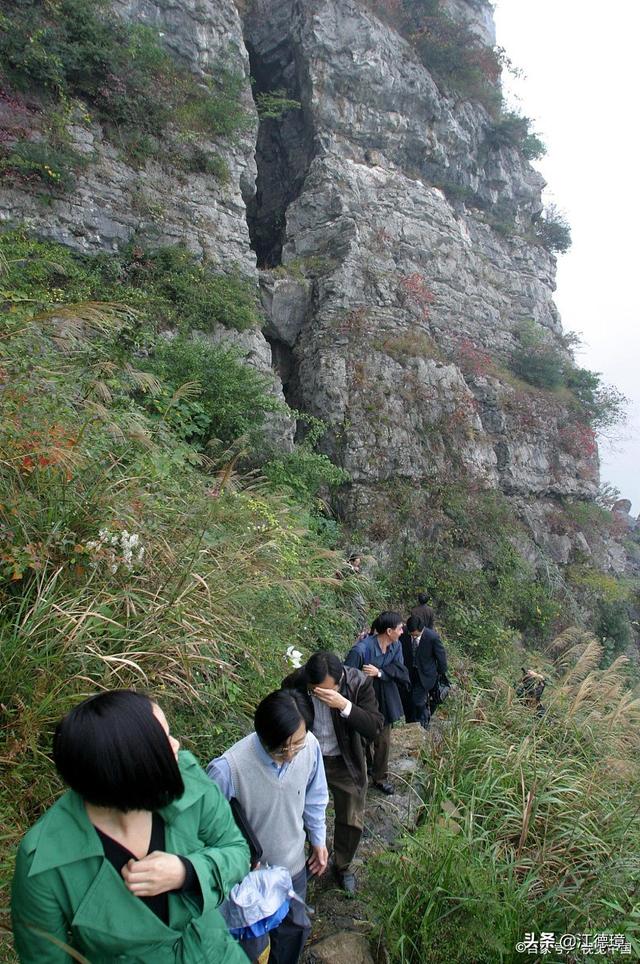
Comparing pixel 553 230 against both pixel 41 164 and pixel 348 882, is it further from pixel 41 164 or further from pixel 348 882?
pixel 348 882

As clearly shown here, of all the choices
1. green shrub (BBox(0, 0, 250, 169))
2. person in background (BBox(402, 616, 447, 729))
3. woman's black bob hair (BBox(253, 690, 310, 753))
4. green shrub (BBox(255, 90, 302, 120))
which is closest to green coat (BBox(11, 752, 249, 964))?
woman's black bob hair (BBox(253, 690, 310, 753))

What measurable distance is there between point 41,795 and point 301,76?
17721 millimetres

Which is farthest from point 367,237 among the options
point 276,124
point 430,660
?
point 430,660

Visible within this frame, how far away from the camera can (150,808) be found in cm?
120

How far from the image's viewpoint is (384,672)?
3.43 meters

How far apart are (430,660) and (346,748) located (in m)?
2.15

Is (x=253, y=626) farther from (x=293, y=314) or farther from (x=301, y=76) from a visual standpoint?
(x=301, y=76)

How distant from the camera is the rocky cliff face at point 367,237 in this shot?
1046cm

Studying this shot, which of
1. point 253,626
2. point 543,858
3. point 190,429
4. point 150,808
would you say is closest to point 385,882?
point 543,858

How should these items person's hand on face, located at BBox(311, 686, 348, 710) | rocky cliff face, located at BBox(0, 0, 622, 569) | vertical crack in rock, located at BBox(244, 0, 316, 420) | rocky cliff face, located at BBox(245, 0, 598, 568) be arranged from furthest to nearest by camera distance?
1. vertical crack in rock, located at BBox(244, 0, 316, 420)
2. rocky cliff face, located at BBox(245, 0, 598, 568)
3. rocky cliff face, located at BBox(0, 0, 622, 569)
4. person's hand on face, located at BBox(311, 686, 348, 710)

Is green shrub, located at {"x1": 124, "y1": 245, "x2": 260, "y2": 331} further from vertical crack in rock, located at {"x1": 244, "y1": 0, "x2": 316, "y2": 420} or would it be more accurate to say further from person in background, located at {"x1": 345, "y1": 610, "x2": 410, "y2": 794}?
person in background, located at {"x1": 345, "y1": 610, "x2": 410, "y2": 794}

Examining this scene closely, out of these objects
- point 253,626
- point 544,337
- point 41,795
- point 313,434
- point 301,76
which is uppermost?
point 301,76

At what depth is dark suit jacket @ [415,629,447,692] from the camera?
4527mm

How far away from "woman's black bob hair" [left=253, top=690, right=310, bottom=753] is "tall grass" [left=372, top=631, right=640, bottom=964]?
1126 millimetres
